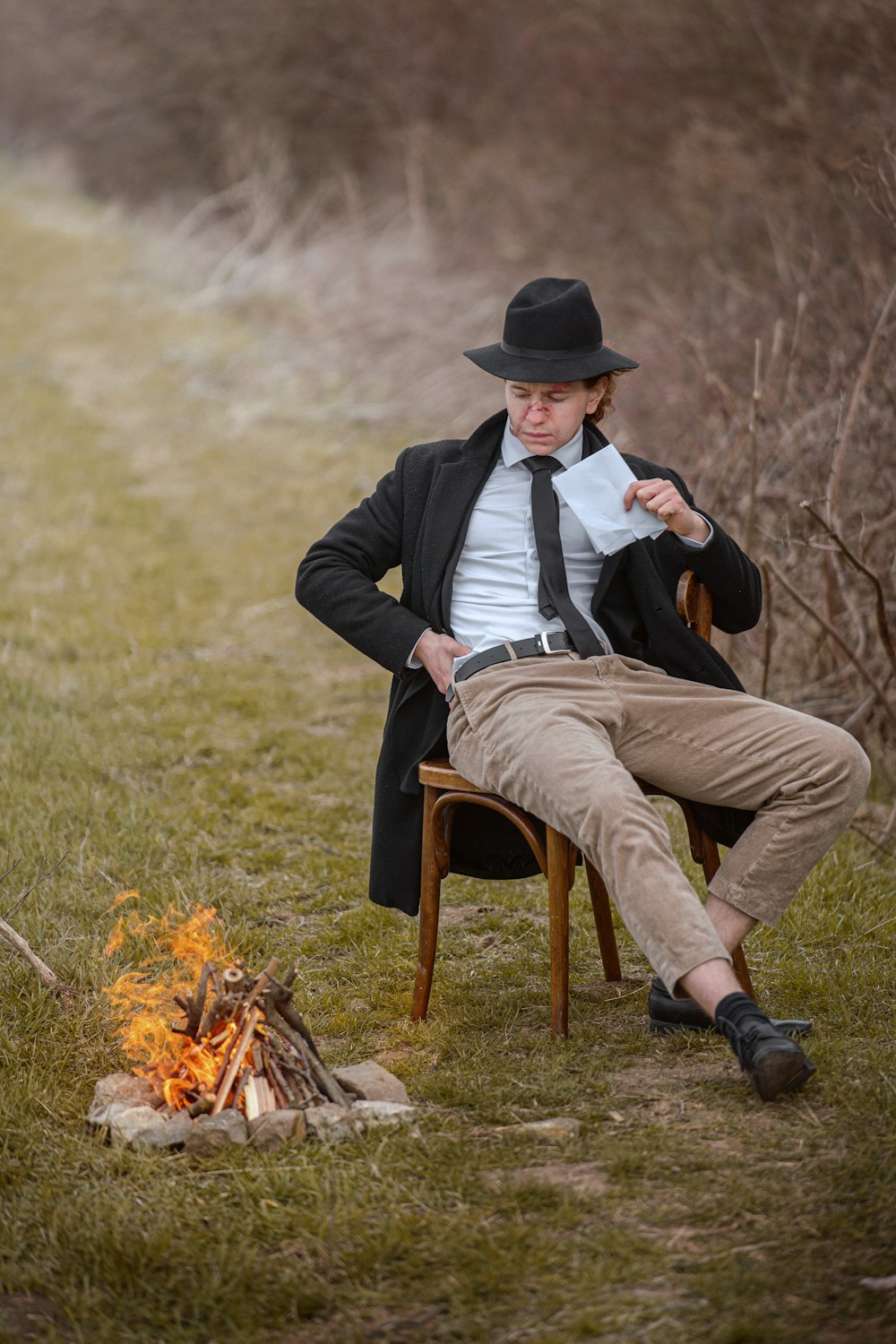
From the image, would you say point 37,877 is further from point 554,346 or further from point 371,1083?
point 554,346

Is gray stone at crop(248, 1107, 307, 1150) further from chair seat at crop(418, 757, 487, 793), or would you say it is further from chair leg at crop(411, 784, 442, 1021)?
chair seat at crop(418, 757, 487, 793)

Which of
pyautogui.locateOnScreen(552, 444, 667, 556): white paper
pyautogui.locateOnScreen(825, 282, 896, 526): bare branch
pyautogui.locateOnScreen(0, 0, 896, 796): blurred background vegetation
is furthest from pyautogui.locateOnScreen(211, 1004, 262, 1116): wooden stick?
pyautogui.locateOnScreen(825, 282, 896, 526): bare branch

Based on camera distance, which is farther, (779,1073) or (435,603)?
(435,603)

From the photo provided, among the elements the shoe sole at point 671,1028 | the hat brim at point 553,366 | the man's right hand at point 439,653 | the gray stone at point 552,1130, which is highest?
the hat brim at point 553,366

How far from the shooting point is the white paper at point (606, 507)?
146 inches

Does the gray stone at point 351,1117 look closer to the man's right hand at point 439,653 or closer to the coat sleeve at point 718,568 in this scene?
the man's right hand at point 439,653

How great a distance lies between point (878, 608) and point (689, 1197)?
259 cm

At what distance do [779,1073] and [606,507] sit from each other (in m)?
1.44

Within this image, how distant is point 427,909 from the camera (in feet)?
12.6

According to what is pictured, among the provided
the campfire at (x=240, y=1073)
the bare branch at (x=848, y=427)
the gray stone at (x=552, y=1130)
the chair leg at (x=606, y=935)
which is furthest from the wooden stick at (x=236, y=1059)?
the bare branch at (x=848, y=427)

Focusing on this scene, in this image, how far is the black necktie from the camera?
3766 millimetres

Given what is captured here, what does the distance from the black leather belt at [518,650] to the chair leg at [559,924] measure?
46 centimetres

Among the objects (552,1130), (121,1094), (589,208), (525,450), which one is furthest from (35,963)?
(589,208)

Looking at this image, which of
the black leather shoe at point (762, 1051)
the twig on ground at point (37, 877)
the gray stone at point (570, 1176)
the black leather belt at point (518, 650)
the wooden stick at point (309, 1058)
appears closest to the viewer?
the gray stone at point (570, 1176)
